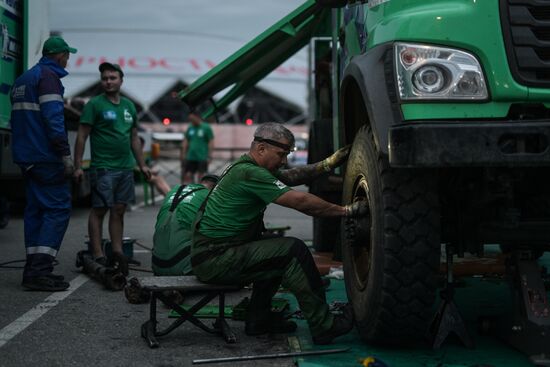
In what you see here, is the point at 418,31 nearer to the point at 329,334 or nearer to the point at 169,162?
the point at 329,334

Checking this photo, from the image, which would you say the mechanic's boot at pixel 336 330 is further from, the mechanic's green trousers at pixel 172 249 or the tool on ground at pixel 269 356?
the mechanic's green trousers at pixel 172 249

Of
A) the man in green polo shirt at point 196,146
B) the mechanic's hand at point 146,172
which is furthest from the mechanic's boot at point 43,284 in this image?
the man in green polo shirt at point 196,146

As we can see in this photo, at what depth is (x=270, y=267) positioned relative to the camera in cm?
486

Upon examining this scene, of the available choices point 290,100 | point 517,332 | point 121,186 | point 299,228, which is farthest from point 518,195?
point 290,100

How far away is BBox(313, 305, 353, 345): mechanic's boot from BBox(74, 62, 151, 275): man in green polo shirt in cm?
305

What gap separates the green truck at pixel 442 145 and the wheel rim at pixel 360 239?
11 mm

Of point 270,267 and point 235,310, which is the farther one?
point 235,310

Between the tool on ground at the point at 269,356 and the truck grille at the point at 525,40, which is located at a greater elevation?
the truck grille at the point at 525,40

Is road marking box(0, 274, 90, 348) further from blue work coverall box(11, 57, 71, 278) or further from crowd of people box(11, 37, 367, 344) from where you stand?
blue work coverall box(11, 57, 71, 278)

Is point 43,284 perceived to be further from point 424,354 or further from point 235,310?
point 424,354

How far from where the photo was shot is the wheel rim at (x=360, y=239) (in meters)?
4.53

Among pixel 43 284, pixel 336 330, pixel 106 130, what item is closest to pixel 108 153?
pixel 106 130

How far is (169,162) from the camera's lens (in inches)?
1403

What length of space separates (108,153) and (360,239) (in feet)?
11.7
